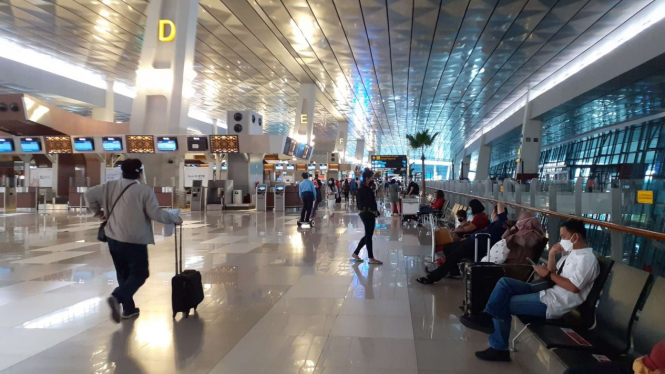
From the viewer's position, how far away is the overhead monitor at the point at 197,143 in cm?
2100

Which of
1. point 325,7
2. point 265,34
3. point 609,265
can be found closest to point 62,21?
point 265,34

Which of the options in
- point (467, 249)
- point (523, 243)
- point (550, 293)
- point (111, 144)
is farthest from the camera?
point (111, 144)

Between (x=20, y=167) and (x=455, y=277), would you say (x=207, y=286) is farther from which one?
(x=20, y=167)

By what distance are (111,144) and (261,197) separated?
24.0ft

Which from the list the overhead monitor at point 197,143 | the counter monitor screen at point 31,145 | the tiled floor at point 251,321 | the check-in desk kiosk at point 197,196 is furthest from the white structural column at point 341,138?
the tiled floor at point 251,321

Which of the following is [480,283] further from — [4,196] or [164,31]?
[4,196]

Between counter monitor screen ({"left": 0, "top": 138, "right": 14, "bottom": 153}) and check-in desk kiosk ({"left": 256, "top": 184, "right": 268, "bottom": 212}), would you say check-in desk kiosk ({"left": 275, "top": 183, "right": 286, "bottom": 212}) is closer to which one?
check-in desk kiosk ({"left": 256, "top": 184, "right": 268, "bottom": 212})

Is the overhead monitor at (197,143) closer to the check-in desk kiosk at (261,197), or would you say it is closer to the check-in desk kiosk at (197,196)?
the check-in desk kiosk at (197,196)

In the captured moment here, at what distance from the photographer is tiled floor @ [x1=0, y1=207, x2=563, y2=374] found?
394 cm

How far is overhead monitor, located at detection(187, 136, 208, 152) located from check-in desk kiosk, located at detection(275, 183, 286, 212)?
3.99m

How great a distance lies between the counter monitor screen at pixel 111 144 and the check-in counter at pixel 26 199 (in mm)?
4515

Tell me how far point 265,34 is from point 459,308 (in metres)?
17.6

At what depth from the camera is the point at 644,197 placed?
4430 mm

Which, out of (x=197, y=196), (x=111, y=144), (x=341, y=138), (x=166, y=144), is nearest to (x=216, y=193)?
(x=197, y=196)
